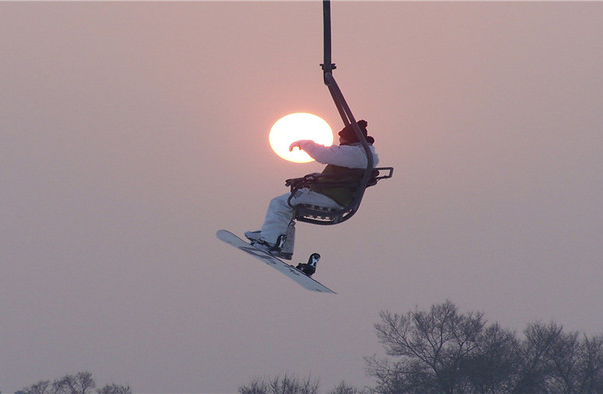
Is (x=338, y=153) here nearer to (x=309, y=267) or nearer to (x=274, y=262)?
(x=274, y=262)

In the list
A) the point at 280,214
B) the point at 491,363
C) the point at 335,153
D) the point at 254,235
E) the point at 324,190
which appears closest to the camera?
the point at 335,153

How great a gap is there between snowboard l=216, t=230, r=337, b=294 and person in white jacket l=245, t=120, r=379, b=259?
0.29 feet

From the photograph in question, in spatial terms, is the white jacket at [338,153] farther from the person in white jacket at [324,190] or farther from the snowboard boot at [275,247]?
the snowboard boot at [275,247]

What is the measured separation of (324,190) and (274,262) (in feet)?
3.93

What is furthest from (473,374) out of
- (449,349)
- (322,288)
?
(322,288)

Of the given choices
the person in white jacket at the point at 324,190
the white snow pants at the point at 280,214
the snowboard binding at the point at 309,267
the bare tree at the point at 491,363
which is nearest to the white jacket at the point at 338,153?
the person in white jacket at the point at 324,190

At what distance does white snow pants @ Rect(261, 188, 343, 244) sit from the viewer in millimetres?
14070

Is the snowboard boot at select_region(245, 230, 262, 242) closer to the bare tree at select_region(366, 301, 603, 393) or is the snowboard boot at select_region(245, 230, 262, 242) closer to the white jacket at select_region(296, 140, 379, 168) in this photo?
the white jacket at select_region(296, 140, 379, 168)

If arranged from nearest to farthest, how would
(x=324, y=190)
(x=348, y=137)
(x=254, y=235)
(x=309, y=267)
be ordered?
(x=348, y=137)
(x=324, y=190)
(x=254, y=235)
(x=309, y=267)

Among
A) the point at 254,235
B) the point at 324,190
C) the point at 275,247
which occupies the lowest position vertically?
the point at 275,247

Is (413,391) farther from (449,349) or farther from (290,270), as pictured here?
(290,270)

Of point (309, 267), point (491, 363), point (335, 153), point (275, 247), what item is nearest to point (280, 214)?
point (275, 247)

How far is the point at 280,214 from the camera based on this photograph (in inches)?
561

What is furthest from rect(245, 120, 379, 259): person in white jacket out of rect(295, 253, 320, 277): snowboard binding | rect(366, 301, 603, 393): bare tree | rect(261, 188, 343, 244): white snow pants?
rect(366, 301, 603, 393): bare tree
